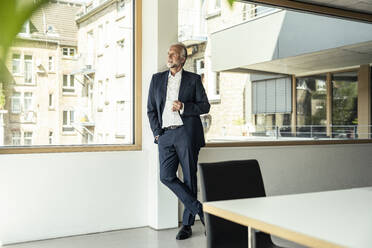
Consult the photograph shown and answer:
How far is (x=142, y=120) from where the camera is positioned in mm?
4785

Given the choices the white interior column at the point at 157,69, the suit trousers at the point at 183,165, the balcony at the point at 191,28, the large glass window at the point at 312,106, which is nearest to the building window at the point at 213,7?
the balcony at the point at 191,28

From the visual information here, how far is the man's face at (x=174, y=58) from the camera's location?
14.0ft

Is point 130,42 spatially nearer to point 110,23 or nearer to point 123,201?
point 110,23

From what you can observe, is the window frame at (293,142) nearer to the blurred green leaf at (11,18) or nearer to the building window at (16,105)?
the building window at (16,105)

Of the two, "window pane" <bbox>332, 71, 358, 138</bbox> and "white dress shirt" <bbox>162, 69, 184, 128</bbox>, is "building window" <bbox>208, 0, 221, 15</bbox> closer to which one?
"white dress shirt" <bbox>162, 69, 184, 128</bbox>

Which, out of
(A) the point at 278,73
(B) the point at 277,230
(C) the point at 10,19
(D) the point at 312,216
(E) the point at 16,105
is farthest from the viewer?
(A) the point at 278,73

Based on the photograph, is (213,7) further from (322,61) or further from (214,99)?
(322,61)

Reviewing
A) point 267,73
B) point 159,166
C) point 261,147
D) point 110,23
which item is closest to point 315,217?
point 159,166

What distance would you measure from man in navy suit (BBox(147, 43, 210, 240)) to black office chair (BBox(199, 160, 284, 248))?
1.89 m

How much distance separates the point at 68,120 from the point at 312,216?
10.6ft

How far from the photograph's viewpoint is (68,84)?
13.7 feet

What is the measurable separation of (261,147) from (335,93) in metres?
2.14

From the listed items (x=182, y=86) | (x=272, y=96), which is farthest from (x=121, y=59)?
(x=272, y=96)

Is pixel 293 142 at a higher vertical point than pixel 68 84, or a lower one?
lower
